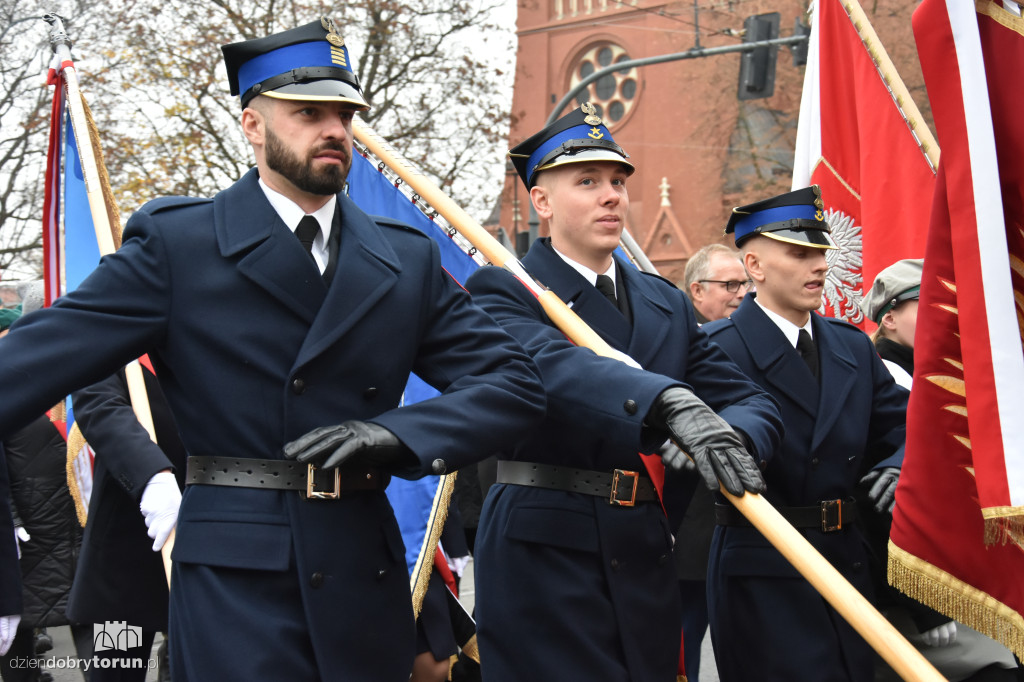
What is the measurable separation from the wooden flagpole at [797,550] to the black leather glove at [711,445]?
4 cm

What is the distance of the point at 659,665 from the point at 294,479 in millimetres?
1497

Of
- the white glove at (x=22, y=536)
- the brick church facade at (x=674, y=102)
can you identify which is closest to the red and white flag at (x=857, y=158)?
the white glove at (x=22, y=536)

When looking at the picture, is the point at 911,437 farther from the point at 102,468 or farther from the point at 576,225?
the point at 102,468

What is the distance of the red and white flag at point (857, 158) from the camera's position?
645cm

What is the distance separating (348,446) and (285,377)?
11.2 inches

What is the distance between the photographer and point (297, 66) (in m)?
3.14

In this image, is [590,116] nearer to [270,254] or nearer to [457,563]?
[270,254]

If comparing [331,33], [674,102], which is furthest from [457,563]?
[674,102]

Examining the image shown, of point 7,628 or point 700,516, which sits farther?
point 700,516

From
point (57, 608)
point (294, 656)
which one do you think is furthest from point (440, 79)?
point (294, 656)

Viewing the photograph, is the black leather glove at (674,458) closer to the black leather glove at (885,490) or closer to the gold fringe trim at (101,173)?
the black leather glove at (885,490)

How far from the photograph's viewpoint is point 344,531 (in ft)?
9.70

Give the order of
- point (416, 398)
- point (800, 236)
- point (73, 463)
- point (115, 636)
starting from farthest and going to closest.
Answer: point (73, 463) → point (416, 398) → point (115, 636) → point (800, 236)

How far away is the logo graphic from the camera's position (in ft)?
16.9
